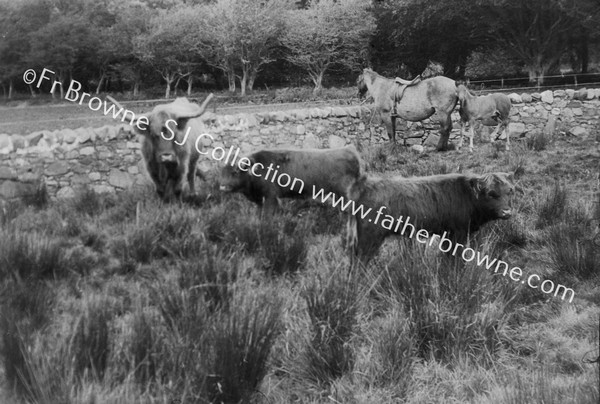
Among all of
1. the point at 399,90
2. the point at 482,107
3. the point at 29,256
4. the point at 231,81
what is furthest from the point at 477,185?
the point at 231,81

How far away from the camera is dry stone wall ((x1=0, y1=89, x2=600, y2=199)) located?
23.9 feet

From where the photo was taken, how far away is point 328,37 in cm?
2638

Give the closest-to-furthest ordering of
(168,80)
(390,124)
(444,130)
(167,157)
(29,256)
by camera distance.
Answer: (29,256), (167,157), (444,130), (390,124), (168,80)

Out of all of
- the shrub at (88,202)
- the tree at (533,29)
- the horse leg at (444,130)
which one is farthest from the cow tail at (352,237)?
the tree at (533,29)

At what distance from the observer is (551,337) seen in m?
3.41

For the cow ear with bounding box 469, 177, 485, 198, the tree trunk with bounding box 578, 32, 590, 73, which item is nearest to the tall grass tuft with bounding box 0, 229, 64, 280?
the cow ear with bounding box 469, 177, 485, 198

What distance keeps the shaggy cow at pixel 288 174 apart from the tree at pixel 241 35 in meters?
18.6

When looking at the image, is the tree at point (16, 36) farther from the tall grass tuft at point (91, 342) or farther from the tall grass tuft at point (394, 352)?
the tall grass tuft at point (394, 352)

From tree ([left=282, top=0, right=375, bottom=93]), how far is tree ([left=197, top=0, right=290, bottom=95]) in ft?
3.24

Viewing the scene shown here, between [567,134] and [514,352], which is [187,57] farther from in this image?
[514,352]

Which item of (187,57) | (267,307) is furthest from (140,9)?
(267,307)

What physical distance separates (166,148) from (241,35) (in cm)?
2335

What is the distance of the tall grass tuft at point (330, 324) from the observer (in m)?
2.98

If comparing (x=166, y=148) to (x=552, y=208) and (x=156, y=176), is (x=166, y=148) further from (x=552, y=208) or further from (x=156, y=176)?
(x=552, y=208)
